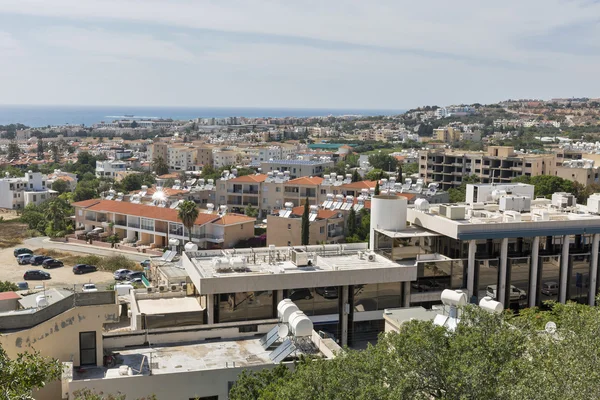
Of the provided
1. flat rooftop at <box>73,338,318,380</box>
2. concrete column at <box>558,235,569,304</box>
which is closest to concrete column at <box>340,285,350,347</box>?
flat rooftop at <box>73,338,318,380</box>

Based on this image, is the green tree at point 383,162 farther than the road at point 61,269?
Yes

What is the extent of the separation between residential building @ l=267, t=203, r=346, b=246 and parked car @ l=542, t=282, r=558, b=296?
3031cm

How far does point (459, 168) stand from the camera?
10062 centimetres

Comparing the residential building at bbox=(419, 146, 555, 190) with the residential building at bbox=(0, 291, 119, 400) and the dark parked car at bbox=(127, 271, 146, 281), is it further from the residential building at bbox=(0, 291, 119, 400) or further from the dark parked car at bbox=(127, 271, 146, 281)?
the residential building at bbox=(0, 291, 119, 400)

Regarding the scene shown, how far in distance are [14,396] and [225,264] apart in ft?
51.5

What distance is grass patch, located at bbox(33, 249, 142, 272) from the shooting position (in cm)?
5941

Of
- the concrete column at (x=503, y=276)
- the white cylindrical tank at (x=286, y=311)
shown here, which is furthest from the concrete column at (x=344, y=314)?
the concrete column at (x=503, y=276)

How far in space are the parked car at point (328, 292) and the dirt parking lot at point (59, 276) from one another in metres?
29.5

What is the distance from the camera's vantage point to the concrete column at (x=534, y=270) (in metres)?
31.6

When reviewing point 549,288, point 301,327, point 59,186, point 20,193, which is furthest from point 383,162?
point 301,327

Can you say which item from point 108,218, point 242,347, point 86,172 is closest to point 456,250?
point 242,347

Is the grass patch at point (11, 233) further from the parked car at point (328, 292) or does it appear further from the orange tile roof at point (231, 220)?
the parked car at point (328, 292)

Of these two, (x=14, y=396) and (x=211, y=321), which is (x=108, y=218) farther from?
(x=14, y=396)

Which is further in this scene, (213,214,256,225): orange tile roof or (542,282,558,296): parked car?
(213,214,256,225): orange tile roof
